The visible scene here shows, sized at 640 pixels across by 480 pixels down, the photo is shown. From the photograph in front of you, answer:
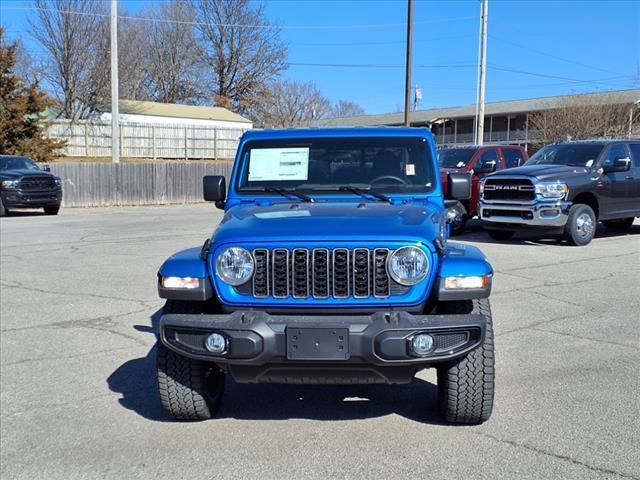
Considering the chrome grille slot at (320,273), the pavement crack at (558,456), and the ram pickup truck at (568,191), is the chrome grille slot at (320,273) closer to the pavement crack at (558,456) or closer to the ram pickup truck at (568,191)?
the pavement crack at (558,456)

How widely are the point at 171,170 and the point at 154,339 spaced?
2198cm

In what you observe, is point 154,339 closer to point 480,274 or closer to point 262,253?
point 262,253

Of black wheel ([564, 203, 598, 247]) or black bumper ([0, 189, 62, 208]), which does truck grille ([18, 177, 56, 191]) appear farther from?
black wheel ([564, 203, 598, 247])

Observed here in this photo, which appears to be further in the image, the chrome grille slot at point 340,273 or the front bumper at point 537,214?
the front bumper at point 537,214

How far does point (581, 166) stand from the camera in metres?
12.8

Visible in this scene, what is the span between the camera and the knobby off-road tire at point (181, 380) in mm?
4164

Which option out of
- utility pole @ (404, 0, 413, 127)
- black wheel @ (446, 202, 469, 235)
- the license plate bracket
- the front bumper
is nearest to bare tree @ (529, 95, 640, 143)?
utility pole @ (404, 0, 413, 127)

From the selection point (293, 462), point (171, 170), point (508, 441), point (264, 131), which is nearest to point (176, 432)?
point (293, 462)

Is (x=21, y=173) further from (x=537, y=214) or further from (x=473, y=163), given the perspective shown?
(x=537, y=214)

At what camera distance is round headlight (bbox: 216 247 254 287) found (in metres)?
3.92

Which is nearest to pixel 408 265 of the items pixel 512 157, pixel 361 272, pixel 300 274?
pixel 361 272

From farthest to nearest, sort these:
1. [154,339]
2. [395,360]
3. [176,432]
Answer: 1. [154,339]
2. [176,432]
3. [395,360]

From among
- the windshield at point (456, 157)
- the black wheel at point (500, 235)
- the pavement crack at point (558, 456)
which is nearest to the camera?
the pavement crack at point (558, 456)

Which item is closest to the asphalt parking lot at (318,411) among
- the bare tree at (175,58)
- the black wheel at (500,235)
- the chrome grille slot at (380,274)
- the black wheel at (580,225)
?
the chrome grille slot at (380,274)
